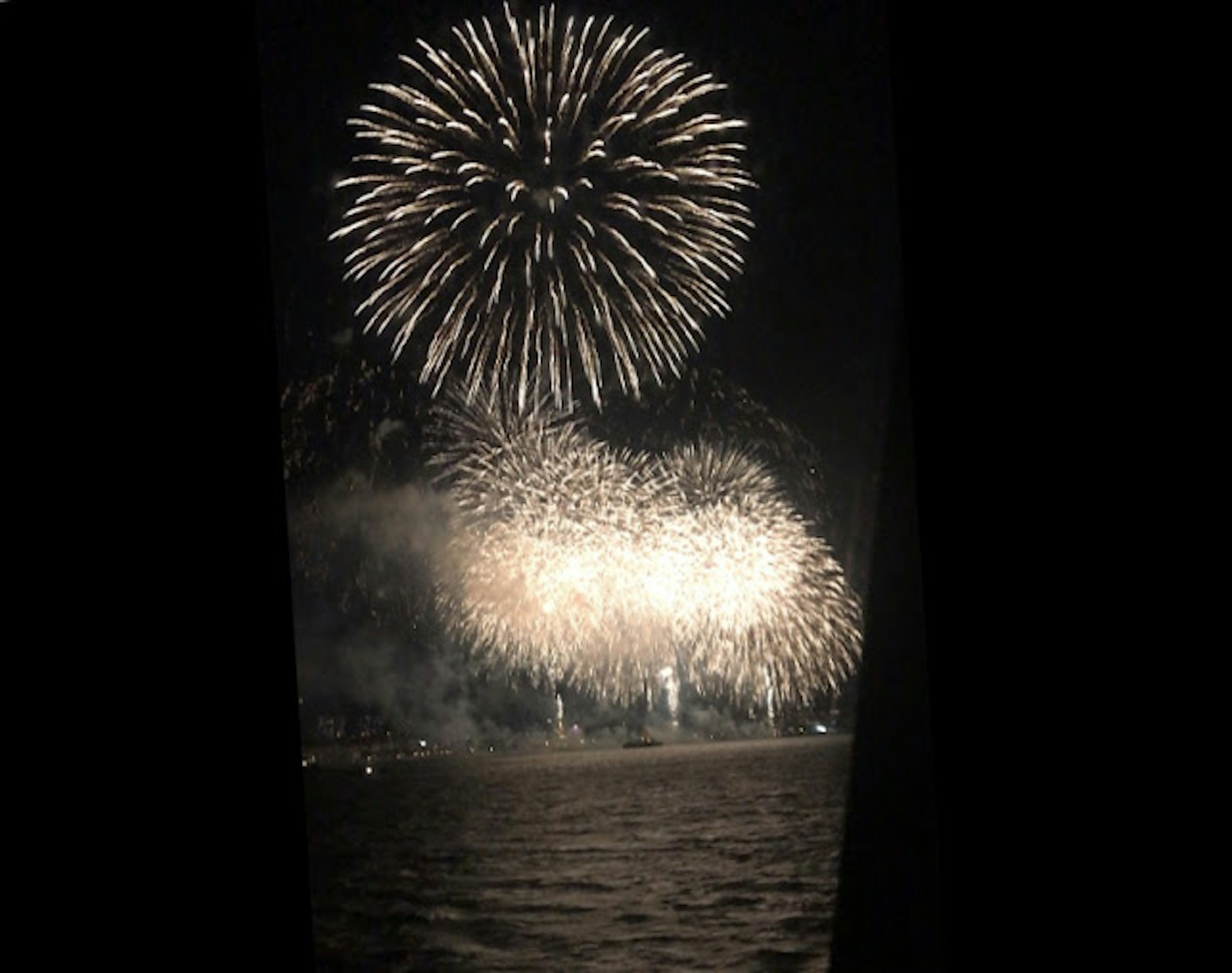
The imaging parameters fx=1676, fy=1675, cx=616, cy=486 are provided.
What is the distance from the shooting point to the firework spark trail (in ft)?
13.3

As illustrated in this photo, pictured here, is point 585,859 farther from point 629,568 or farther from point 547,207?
point 547,207

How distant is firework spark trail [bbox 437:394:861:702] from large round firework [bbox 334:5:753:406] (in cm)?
20

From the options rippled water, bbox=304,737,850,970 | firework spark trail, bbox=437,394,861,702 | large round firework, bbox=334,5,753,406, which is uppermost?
large round firework, bbox=334,5,753,406

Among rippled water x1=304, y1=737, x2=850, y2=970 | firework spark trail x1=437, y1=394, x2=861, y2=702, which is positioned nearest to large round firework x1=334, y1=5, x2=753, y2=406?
firework spark trail x1=437, y1=394, x2=861, y2=702

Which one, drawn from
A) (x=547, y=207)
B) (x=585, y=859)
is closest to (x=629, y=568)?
(x=585, y=859)

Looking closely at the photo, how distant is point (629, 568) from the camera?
4168mm

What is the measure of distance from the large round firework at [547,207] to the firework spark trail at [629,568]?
0.67ft

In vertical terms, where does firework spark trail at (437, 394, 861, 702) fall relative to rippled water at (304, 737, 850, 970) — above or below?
above

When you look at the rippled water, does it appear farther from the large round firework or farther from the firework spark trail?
the large round firework

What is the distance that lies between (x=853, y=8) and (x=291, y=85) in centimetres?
150

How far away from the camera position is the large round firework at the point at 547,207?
4191mm

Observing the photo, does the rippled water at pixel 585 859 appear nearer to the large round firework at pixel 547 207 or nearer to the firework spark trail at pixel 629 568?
the firework spark trail at pixel 629 568

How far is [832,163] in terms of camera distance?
4.06 metres

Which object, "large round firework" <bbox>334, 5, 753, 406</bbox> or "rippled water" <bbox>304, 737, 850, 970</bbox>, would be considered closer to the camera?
"rippled water" <bbox>304, 737, 850, 970</bbox>
